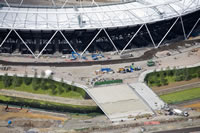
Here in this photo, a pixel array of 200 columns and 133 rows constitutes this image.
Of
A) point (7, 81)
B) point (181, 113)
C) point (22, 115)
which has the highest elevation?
point (7, 81)

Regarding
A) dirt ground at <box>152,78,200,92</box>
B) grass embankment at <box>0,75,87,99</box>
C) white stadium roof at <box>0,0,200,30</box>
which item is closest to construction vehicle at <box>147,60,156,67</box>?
dirt ground at <box>152,78,200,92</box>

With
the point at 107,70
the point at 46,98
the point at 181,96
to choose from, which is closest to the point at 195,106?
the point at 181,96

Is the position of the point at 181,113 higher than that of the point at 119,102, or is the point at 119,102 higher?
the point at 119,102

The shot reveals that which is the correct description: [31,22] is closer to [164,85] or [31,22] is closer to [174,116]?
[164,85]

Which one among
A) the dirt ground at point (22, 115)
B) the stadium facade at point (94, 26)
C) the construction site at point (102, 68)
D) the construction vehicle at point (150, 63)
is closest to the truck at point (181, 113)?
the construction site at point (102, 68)

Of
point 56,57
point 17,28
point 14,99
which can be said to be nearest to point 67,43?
point 56,57

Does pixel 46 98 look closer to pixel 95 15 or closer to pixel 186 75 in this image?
pixel 95 15
